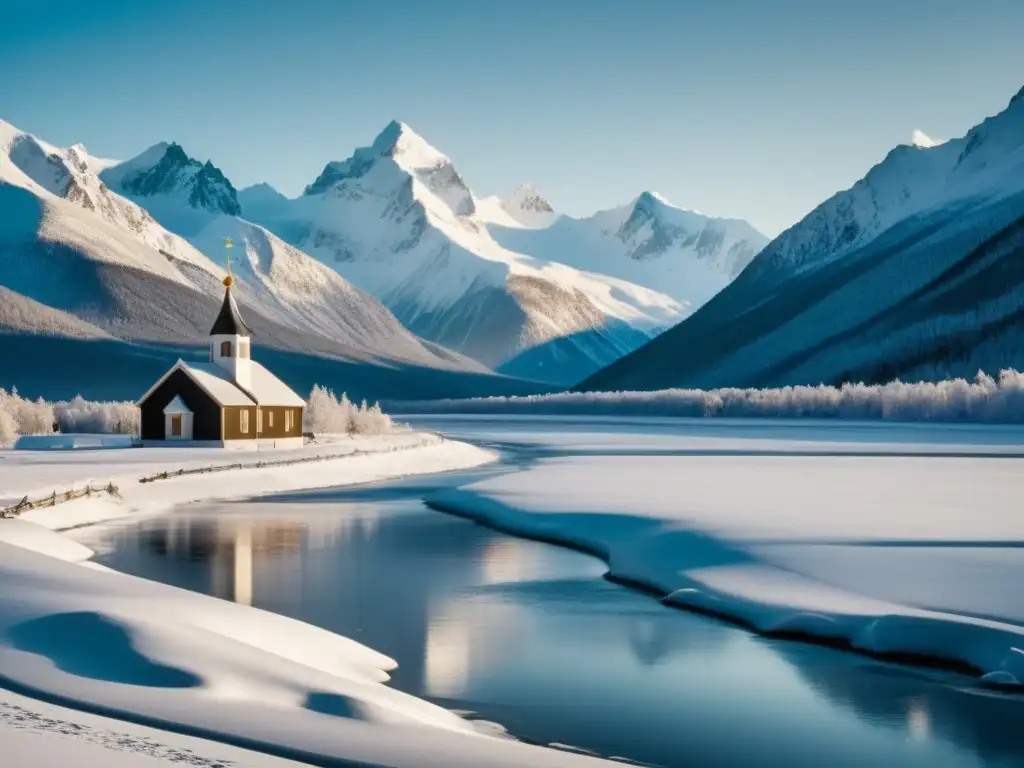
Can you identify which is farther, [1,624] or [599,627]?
[599,627]

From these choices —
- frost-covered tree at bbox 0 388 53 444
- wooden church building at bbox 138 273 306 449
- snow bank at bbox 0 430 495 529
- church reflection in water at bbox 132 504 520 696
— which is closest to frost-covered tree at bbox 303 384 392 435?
snow bank at bbox 0 430 495 529

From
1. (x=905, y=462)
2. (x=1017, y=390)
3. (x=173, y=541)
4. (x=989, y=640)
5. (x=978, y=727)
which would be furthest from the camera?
(x=1017, y=390)

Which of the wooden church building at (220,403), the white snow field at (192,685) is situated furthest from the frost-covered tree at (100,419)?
the white snow field at (192,685)

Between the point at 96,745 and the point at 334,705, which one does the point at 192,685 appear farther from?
the point at 96,745

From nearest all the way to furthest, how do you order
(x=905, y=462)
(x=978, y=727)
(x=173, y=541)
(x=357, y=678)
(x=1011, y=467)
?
(x=978, y=727) < (x=357, y=678) < (x=173, y=541) < (x=1011, y=467) < (x=905, y=462)

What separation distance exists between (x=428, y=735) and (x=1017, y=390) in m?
157

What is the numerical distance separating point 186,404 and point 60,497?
4401cm

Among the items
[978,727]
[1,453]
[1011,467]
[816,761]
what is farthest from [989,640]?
[1,453]

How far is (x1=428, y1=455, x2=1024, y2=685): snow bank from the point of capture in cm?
2591

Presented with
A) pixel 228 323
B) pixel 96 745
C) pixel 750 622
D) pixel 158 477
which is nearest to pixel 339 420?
pixel 228 323

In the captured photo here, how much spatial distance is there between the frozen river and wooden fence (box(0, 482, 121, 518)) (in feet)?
9.10

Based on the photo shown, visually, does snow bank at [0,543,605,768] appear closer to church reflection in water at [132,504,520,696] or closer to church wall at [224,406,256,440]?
church reflection in water at [132,504,520,696]

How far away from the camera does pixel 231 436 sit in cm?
9425

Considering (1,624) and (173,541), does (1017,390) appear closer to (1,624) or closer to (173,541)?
(173,541)
